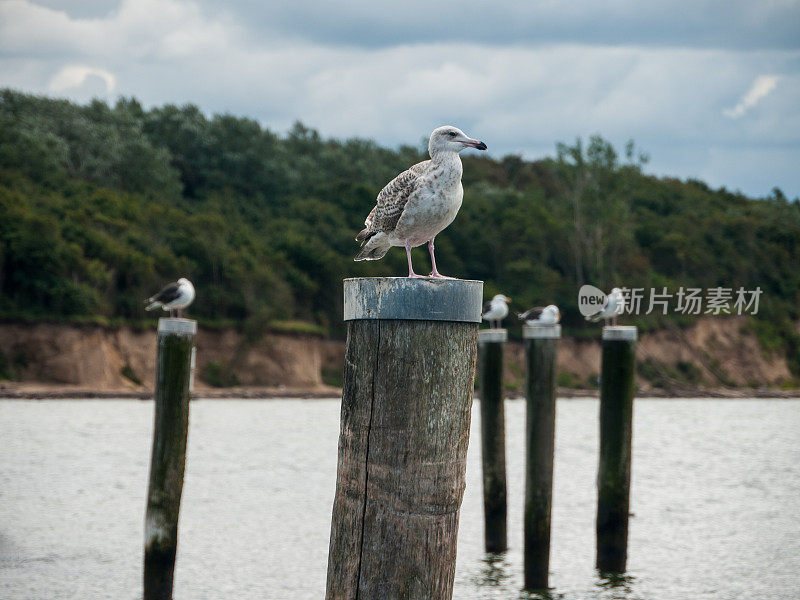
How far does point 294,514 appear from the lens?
70.5 ft

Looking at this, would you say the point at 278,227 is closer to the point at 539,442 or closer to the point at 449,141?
Result: the point at 539,442

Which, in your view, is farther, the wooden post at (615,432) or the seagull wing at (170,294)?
the seagull wing at (170,294)

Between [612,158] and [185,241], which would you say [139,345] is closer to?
[185,241]

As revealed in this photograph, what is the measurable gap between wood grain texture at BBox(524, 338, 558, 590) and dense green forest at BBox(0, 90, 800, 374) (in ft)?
146

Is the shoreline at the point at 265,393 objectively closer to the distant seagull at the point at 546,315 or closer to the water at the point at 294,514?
the water at the point at 294,514

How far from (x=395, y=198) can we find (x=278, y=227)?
65.4 m

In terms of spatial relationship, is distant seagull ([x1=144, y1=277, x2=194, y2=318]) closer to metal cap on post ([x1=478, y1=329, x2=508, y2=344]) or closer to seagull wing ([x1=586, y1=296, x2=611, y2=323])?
metal cap on post ([x1=478, y1=329, x2=508, y2=344])

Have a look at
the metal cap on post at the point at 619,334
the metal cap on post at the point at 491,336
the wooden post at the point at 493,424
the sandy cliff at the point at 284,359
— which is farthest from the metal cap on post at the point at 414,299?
the sandy cliff at the point at 284,359

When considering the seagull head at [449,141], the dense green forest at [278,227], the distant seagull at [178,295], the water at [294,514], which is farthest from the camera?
the dense green forest at [278,227]

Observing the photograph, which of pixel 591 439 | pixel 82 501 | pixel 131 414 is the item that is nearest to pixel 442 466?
pixel 82 501

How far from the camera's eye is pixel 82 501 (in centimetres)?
2253

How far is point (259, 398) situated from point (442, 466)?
5526cm

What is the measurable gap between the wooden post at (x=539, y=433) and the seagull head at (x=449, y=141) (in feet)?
19.7

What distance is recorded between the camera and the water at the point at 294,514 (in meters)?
14.7
